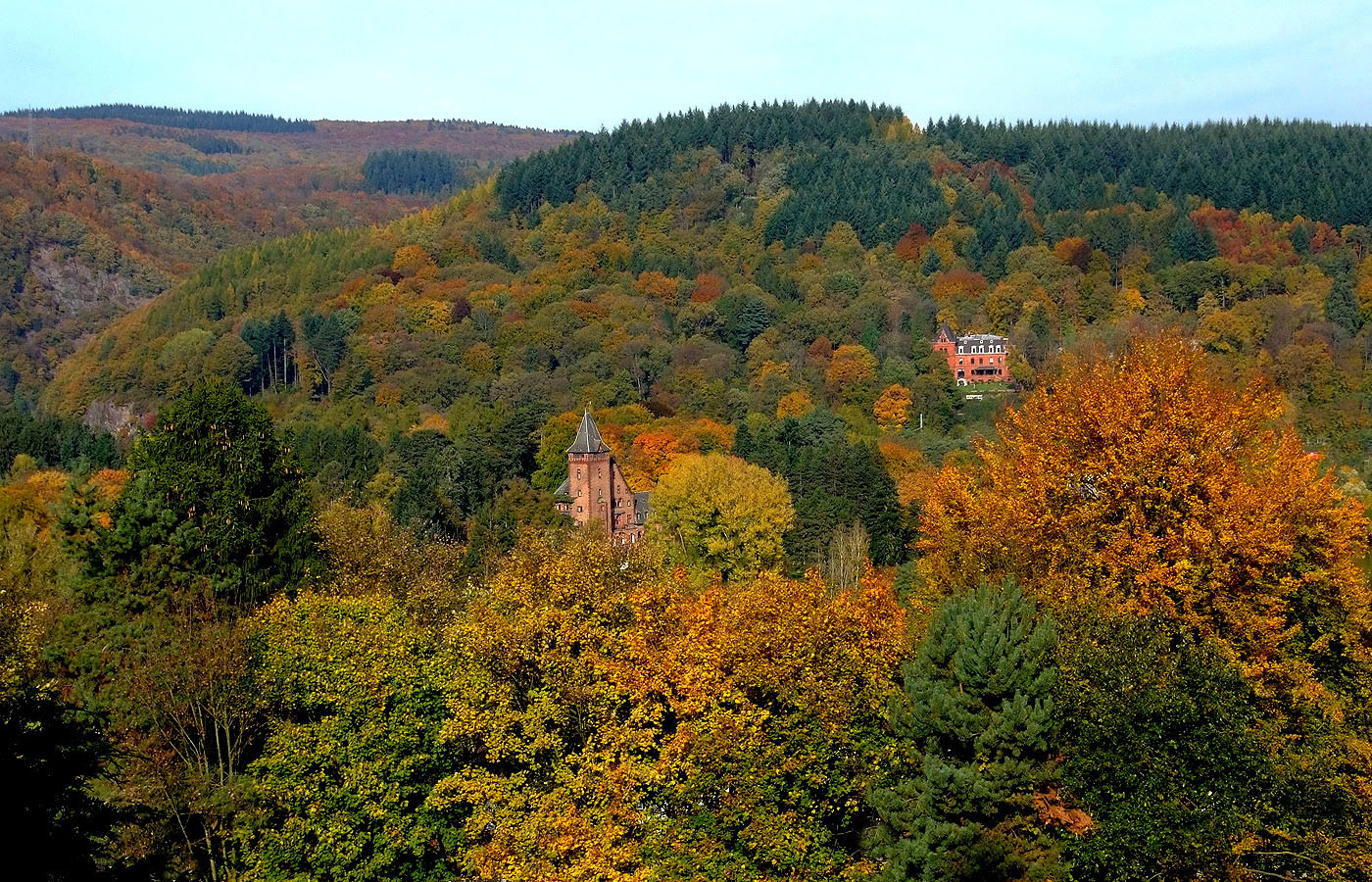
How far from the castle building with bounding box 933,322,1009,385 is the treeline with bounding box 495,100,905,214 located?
62.7 meters

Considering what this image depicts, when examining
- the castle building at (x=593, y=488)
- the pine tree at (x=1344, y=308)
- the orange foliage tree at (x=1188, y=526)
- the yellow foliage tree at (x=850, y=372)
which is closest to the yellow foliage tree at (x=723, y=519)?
the castle building at (x=593, y=488)

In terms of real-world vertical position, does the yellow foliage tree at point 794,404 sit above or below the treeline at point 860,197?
below

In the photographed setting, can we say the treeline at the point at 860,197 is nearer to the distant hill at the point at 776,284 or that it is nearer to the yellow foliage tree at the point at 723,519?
the distant hill at the point at 776,284

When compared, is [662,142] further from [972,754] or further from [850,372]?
[972,754]

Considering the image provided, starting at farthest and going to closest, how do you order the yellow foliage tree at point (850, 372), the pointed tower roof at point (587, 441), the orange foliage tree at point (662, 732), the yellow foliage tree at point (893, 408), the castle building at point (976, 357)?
the castle building at point (976, 357) < the yellow foliage tree at point (850, 372) < the yellow foliage tree at point (893, 408) < the pointed tower roof at point (587, 441) < the orange foliage tree at point (662, 732)

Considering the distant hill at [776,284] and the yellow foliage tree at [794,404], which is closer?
the yellow foliage tree at [794,404]

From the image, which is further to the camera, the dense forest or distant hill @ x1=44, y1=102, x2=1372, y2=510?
distant hill @ x1=44, y1=102, x2=1372, y2=510

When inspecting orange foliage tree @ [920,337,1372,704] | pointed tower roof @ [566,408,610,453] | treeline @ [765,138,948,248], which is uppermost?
treeline @ [765,138,948,248]

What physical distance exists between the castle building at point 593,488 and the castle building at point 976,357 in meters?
49.8

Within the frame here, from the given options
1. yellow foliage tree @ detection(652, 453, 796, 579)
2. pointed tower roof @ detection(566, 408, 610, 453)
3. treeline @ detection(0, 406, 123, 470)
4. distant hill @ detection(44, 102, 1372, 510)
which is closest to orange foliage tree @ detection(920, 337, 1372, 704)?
yellow foliage tree @ detection(652, 453, 796, 579)

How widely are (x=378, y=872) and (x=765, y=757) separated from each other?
8.45 metres

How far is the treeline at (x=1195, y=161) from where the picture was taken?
489 ft

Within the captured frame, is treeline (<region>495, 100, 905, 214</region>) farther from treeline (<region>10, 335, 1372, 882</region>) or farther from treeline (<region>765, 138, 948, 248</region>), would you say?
treeline (<region>10, 335, 1372, 882</region>)

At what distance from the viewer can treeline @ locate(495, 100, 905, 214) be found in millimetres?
175375
